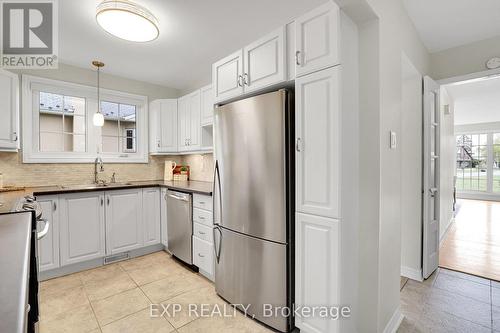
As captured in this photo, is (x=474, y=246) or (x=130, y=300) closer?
(x=130, y=300)

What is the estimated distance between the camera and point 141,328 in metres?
1.77

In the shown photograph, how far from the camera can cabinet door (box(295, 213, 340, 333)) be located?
1.41m

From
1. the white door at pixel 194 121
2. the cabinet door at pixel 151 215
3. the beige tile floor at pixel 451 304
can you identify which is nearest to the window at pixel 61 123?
the cabinet door at pixel 151 215

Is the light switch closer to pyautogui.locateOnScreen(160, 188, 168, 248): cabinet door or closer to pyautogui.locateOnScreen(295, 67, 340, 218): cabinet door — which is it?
pyautogui.locateOnScreen(295, 67, 340, 218): cabinet door

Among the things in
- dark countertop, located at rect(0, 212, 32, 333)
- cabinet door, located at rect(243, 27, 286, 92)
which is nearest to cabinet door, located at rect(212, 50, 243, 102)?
cabinet door, located at rect(243, 27, 286, 92)

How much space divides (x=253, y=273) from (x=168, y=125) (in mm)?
2745

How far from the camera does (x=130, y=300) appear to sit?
214 centimetres

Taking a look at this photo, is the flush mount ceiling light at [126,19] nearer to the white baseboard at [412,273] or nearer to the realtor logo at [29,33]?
the realtor logo at [29,33]

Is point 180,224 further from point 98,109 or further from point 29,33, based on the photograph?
point 29,33

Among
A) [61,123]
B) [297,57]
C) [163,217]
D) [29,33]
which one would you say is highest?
[29,33]

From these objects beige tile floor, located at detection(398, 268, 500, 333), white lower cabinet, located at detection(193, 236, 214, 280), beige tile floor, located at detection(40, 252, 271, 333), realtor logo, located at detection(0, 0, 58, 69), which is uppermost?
realtor logo, located at detection(0, 0, 58, 69)

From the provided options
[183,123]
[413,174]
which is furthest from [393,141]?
[183,123]

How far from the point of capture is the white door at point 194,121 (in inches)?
129

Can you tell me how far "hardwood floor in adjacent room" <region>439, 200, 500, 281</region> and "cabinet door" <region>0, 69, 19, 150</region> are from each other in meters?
5.04
